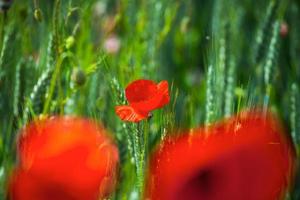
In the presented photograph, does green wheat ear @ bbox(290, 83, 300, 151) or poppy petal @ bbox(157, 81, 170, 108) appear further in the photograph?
green wheat ear @ bbox(290, 83, 300, 151)

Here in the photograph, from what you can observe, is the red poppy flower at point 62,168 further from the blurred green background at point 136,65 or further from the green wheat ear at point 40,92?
the green wheat ear at point 40,92

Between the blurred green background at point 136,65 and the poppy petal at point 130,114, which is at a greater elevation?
the poppy petal at point 130,114

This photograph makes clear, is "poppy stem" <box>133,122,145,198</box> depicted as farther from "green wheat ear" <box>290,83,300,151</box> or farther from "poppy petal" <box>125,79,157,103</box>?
"green wheat ear" <box>290,83,300,151</box>

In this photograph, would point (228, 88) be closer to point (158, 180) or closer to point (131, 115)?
point (131, 115)

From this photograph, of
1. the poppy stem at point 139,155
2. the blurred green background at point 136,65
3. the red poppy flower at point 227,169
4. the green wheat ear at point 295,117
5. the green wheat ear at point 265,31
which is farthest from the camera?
the green wheat ear at point 265,31

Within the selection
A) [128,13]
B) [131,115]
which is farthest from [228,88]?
[128,13]

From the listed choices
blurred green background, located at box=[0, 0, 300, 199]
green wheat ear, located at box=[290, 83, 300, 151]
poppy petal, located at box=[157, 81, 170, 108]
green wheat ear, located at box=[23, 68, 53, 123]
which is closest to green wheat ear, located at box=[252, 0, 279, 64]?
blurred green background, located at box=[0, 0, 300, 199]

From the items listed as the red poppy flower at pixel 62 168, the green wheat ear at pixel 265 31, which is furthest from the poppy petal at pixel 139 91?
the green wheat ear at pixel 265 31
